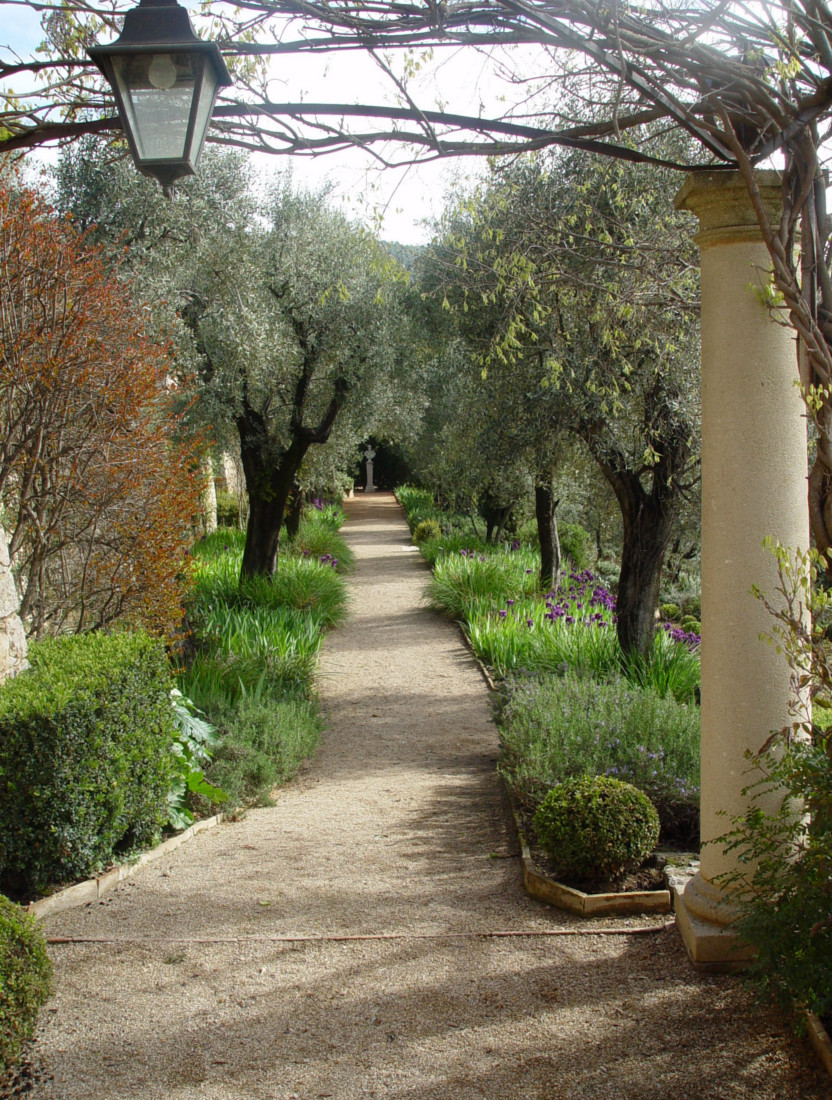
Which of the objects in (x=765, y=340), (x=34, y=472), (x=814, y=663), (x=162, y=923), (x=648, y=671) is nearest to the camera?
(x=814, y=663)

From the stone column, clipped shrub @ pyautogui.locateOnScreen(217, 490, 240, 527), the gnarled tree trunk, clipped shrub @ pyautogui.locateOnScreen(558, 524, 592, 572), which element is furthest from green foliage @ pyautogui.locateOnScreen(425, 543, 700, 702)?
clipped shrub @ pyautogui.locateOnScreen(217, 490, 240, 527)

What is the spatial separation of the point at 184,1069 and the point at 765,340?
2.92 m

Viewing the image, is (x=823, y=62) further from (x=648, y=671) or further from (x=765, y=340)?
(x=648, y=671)

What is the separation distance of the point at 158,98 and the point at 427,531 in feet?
57.6

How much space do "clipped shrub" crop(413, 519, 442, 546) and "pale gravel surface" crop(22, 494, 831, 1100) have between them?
49.2 ft

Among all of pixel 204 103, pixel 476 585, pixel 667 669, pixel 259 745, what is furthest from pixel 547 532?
pixel 204 103

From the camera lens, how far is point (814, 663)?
2629 millimetres

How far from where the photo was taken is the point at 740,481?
296 cm

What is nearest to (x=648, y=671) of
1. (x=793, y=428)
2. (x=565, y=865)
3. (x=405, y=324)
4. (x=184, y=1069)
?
(x=565, y=865)

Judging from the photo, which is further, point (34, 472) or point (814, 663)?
point (34, 472)

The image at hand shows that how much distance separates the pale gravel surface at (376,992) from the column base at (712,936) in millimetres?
64

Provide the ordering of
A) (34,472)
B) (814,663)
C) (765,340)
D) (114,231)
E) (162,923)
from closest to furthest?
(814,663), (765,340), (162,923), (34,472), (114,231)

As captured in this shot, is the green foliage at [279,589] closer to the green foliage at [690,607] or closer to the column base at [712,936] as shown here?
the green foliage at [690,607]

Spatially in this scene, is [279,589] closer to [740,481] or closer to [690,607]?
[690,607]
